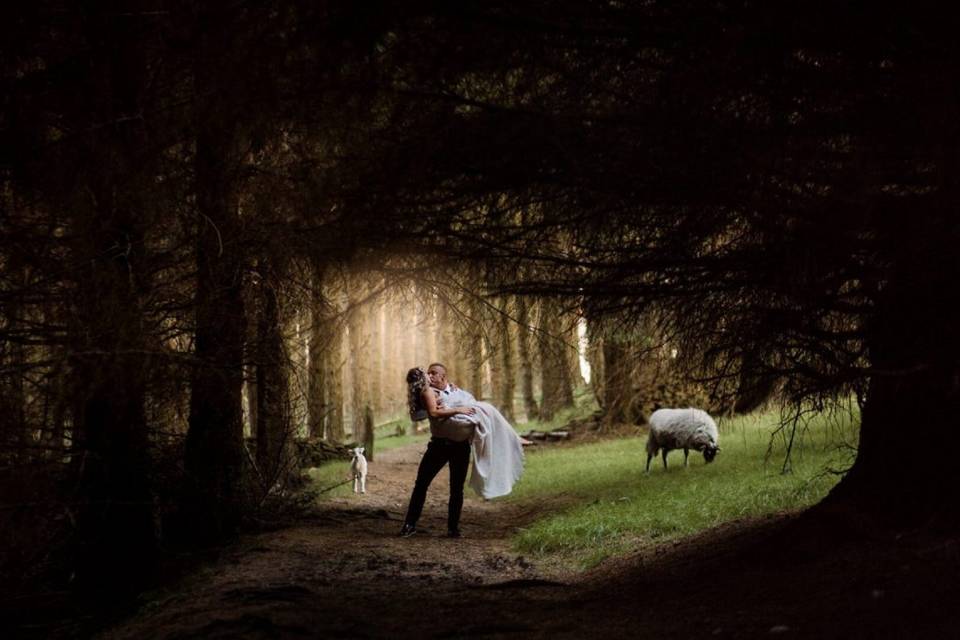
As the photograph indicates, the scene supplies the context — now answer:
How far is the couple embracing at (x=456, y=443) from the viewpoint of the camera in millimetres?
9633

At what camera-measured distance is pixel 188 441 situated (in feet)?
30.7

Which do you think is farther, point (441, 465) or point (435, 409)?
point (441, 465)

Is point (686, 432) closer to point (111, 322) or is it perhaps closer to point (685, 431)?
point (685, 431)

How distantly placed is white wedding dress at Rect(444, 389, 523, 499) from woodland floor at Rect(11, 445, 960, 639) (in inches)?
41.4

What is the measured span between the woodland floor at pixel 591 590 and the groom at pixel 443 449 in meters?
0.55

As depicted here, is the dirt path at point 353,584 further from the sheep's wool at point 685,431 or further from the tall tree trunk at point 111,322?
the sheep's wool at point 685,431

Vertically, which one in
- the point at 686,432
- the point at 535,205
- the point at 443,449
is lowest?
the point at 686,432

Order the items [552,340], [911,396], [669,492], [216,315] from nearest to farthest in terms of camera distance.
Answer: [911,396] < [216,315] < [552,340] < [669,492]

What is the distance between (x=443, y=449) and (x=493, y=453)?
Answer: 0.84 metres

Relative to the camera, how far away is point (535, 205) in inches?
216

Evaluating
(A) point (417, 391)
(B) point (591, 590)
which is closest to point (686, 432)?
(A) point (417, 391)

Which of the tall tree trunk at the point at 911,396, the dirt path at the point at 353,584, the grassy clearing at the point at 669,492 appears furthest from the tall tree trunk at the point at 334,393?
the tall tree trunk at the point at 911,396

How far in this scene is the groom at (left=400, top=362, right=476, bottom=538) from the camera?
9.73m

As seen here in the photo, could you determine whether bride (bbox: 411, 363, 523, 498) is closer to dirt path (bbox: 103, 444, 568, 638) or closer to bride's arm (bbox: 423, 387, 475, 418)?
bride's arm (bbox: 423, 387, 475, 418)
